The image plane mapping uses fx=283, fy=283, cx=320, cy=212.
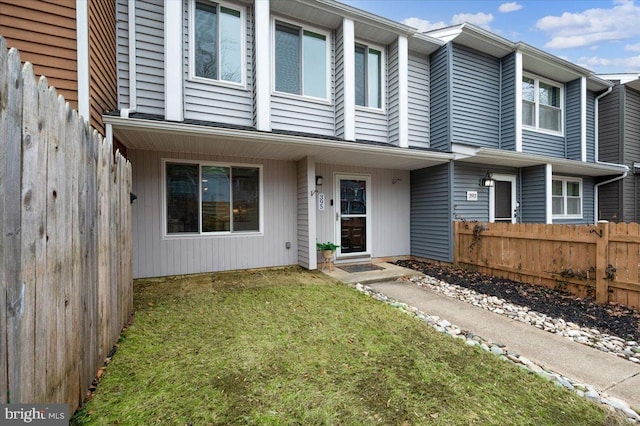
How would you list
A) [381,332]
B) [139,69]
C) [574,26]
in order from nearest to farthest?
[381,332], [139,69], [574,26]

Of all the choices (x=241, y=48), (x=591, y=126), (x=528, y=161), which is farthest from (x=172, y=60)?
(x=591, y=126)

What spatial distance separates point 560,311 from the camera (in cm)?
404

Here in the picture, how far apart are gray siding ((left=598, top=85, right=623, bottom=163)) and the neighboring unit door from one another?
513cm

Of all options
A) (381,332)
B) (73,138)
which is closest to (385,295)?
(381,332)

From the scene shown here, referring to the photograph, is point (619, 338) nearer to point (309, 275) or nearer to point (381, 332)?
point (381, 332)

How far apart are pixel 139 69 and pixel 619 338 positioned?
7.88 meters

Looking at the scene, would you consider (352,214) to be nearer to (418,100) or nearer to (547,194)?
(418,100)

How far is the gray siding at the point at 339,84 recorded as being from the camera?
6332 millimetres

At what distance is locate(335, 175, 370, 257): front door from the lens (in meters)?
7.05

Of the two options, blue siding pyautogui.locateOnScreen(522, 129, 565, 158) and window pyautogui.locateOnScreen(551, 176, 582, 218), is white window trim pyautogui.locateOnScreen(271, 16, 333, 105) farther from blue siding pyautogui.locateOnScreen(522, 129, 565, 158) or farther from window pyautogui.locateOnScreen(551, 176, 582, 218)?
window pyautogui.locateOnScreen(551, 176, 582, 218)

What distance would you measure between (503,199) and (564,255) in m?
3.51

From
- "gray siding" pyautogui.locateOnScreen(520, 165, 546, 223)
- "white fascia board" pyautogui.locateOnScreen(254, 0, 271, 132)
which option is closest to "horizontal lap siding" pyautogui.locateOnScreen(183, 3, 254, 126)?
"white fascia board" pyautogui.locateOnScreen(254, 0, 271, 132)

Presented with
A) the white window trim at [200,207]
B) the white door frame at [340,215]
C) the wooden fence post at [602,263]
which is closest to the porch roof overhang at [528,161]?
the white door frame at [340,215]

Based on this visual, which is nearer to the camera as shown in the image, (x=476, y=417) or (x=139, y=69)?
(x=476, y=417)
